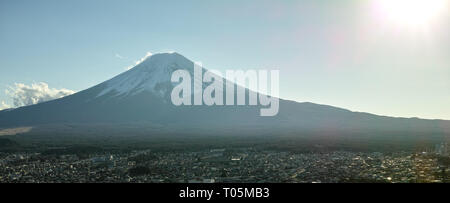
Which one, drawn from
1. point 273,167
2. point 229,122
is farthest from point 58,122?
point 273,167

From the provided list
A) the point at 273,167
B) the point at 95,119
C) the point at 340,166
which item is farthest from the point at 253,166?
the point at 95,119

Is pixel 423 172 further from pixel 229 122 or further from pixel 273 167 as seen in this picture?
pixel 229 122

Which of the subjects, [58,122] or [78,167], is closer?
[78,167]
